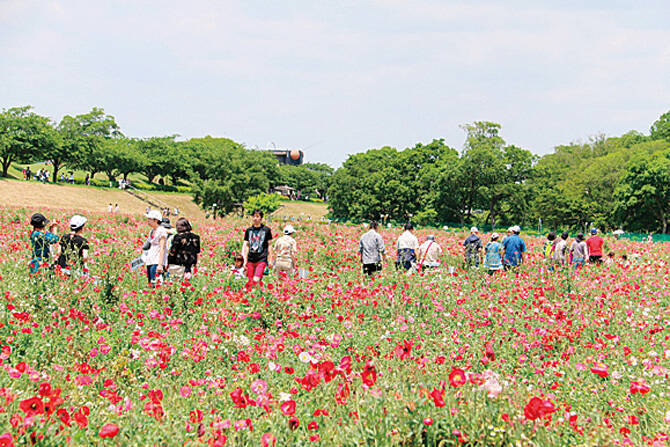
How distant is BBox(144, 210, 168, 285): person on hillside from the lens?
762 cm

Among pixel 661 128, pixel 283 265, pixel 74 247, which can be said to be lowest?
pixel 283 265

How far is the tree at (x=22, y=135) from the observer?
5447 centimetres

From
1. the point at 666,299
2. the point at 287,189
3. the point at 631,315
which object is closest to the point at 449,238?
the point at 666,299

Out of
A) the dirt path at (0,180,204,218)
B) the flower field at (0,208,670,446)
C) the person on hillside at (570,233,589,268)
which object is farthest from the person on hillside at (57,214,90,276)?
the dirt path at (0,180,204,218)

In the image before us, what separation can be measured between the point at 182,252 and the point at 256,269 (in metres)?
1.21

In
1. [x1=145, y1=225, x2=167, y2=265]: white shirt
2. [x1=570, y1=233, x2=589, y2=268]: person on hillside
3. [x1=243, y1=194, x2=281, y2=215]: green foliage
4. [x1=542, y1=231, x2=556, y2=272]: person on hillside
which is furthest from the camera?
[x1=243, y1=194, x2=281, y2=215]: green foliage

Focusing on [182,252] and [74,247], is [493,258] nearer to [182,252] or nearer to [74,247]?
[182,252]

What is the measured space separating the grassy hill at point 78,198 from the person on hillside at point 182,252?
3031 cm

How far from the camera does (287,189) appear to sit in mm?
114875

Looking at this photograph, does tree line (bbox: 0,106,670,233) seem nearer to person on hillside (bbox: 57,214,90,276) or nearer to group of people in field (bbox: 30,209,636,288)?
group of people in field (bbox: 30,209,636,288)

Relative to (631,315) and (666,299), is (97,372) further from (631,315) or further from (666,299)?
(666,299)

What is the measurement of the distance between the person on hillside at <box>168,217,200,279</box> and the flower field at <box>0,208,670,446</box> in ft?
1.64

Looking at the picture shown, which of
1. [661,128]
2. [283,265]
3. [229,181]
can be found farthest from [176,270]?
[661,128]

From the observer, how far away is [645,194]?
42281mm
